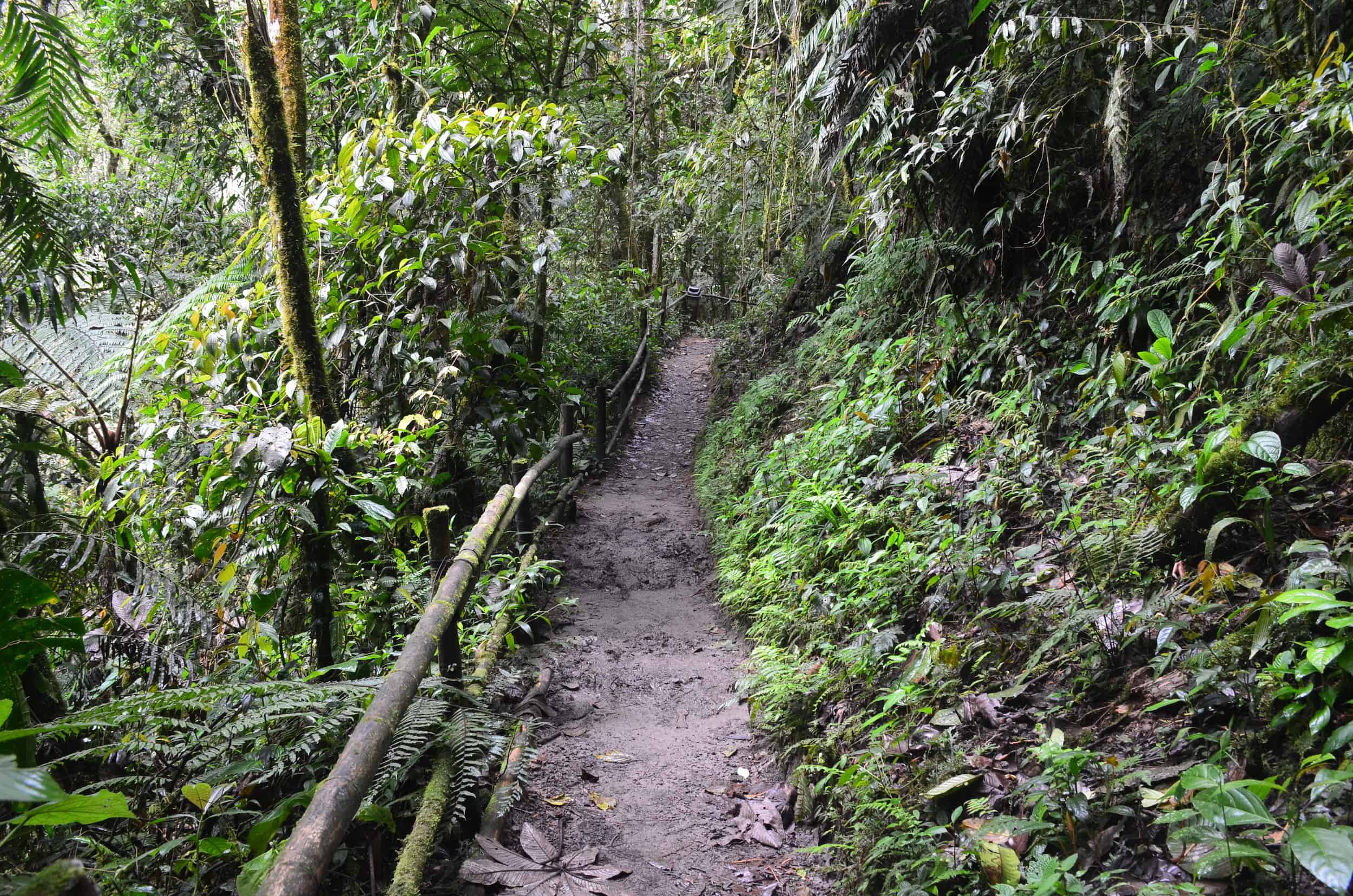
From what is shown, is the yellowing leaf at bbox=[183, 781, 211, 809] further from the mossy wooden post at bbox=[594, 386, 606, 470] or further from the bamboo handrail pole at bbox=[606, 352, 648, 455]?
the bamboo handrail pole at bbox=[606, 352, 648, 455]

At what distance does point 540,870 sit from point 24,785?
2.21m

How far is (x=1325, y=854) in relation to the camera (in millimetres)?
1563

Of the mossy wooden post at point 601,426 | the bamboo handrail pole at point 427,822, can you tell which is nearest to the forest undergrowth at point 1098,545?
the bamboo handrail pole at point 427,822

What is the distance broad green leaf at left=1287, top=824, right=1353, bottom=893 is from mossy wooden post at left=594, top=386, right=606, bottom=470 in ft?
29.0

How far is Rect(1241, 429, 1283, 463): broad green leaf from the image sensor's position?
2.64 metres

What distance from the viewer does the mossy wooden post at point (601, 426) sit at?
10.0 m

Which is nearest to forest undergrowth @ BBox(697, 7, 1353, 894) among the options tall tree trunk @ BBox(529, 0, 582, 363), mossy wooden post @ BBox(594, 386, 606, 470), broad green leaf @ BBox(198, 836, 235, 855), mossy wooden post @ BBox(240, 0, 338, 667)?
broad green leaf @ BBox(198, 836, 235, 855)

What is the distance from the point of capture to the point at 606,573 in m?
A: 6.83

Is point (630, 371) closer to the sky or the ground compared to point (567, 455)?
closer to the sky

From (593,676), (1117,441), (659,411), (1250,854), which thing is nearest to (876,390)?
(1117,441)

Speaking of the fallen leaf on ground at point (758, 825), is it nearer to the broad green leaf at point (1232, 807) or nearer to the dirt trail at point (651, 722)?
the dirt trail at point (651, 722)

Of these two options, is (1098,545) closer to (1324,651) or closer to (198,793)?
(1324,651)

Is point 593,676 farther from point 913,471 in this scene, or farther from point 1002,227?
point 1002,227

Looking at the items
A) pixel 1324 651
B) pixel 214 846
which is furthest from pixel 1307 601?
pixel 214 846
